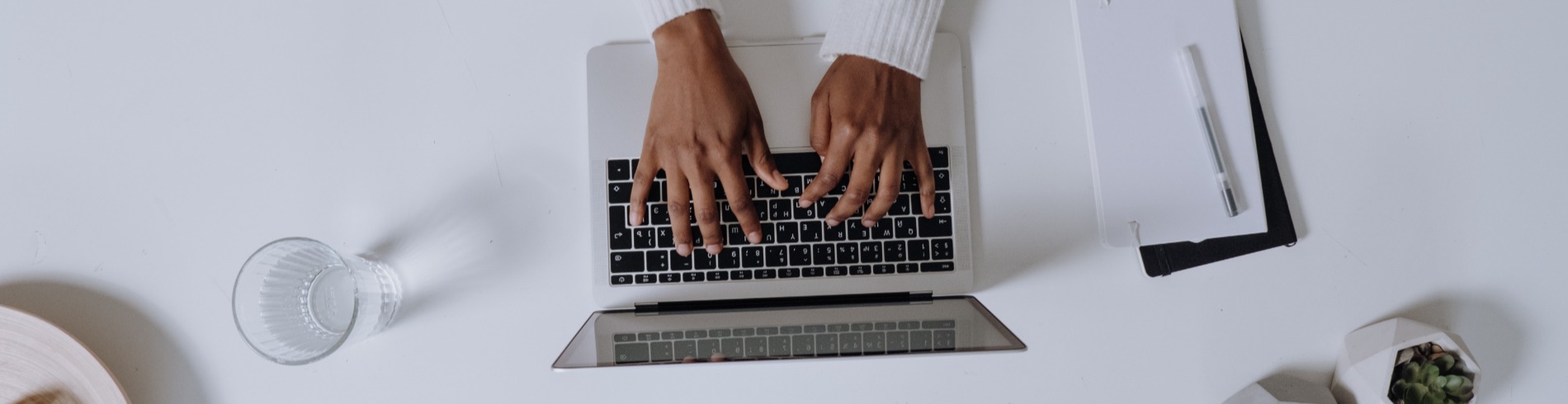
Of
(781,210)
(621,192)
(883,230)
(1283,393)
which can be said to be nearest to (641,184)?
(621,192)

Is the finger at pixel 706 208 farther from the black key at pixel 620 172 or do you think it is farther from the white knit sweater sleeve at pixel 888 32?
the white knit sweater sleeve at pixel 888 32

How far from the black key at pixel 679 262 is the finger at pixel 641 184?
49mm

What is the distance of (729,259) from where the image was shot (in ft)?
2.45

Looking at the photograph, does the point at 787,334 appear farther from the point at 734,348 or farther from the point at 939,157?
the point at 939,157

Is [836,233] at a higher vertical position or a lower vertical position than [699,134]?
lower

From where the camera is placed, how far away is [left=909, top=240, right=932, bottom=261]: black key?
75cm

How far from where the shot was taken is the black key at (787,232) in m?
0.74

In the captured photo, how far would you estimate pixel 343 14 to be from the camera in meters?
0.80

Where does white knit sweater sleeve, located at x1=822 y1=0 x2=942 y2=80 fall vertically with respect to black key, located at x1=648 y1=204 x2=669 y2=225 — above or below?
above

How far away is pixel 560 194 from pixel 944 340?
423mm

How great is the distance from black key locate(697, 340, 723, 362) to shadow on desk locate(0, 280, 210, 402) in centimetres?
57

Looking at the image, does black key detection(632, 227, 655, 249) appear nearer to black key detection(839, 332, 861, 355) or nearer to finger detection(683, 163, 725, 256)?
finger detection(683, 163, 725, 256)

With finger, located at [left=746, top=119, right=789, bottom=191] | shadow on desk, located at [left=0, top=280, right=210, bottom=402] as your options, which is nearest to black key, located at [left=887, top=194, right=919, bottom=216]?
finger, located at [left=746, top=119, right=789, bottom=191]

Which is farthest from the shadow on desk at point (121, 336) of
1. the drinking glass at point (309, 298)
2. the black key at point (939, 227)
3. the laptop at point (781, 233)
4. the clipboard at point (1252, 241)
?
the clipboard at point (1252, 241)
